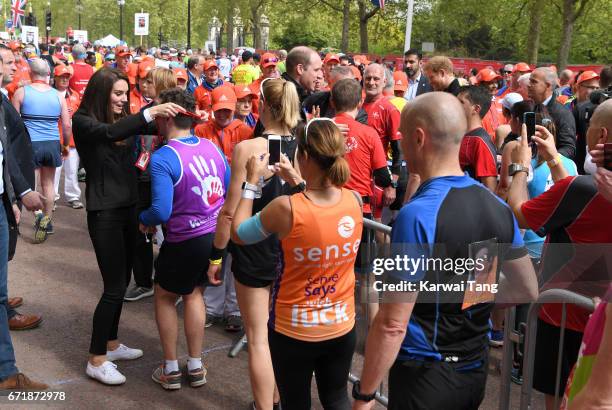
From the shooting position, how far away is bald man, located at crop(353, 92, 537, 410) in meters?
2.53

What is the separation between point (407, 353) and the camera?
2684 mm

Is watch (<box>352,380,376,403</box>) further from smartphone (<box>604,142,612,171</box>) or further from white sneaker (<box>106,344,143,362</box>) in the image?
white sneaker (<box>106,344,143,362</box>)

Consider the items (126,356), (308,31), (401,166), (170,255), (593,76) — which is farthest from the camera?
(308,31)

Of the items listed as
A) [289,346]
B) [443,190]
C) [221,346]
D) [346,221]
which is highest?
[443,190]

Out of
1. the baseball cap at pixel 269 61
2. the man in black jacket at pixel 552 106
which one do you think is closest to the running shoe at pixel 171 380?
the man in black jacket at pixel 552 106

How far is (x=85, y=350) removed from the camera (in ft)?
18.1

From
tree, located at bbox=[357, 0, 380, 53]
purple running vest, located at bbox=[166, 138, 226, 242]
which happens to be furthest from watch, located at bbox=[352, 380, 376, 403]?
tree, located at bbox=[357, 0, 380, 53]

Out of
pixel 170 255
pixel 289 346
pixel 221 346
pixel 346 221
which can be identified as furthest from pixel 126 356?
pixel 346 221

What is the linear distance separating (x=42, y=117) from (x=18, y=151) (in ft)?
12.8

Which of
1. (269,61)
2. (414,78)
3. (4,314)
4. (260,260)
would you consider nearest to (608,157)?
(260,260)

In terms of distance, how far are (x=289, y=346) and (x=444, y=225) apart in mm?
1282

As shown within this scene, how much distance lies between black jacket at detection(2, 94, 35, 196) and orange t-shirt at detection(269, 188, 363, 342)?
7.72 feet

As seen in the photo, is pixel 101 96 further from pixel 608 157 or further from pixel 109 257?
pixel 608 157

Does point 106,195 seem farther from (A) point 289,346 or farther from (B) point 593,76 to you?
(B) point 593,76
